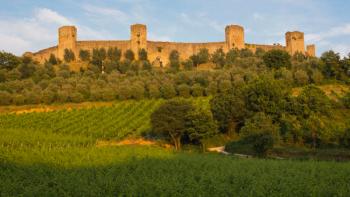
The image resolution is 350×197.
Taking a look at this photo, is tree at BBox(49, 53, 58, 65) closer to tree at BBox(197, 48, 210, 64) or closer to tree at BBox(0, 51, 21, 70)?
tree at BBox(0, 51, 21, 70)

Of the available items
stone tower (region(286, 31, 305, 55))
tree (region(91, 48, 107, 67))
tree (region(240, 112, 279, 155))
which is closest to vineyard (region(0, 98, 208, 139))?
tree (region(240, 112, 279, 155))

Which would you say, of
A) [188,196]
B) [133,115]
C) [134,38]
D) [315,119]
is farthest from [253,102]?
[134,38]

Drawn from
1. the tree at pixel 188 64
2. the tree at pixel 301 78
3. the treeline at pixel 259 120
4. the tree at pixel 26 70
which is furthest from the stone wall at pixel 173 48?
the treeline at pixel 259 120

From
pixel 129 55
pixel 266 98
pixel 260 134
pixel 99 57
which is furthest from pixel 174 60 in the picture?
pixel 260 134

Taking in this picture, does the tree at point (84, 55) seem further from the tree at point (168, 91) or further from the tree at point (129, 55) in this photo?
the tree at point (168, 91)

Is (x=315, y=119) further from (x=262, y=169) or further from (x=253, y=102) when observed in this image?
(x=262, y=169)

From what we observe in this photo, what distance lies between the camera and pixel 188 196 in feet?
34.4

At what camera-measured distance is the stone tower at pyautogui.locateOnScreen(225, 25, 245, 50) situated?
75812mm

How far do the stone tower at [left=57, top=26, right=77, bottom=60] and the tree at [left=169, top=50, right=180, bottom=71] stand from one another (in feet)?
59.3

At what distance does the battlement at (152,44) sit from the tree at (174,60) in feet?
3.47

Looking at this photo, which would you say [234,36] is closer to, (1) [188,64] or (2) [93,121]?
(1) [188,64]

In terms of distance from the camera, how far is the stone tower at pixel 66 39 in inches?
2891

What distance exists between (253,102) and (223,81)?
12.2 meters

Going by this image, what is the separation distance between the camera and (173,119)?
30688mm
